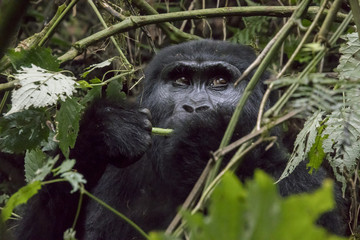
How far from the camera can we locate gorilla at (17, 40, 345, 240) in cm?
234

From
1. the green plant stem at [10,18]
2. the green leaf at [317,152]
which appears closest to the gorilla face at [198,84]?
the green leaf at [317,152]

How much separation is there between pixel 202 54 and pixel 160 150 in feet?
2.29

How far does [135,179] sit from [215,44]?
91 centimetres

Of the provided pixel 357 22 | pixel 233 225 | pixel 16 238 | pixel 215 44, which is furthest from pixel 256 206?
pixel 215 44

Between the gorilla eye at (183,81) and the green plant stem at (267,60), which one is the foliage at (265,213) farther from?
Answer: the gorilla eye at (183,81)

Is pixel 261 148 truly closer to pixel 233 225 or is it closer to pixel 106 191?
pixel 106 191

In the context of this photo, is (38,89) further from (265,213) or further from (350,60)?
(265,213)

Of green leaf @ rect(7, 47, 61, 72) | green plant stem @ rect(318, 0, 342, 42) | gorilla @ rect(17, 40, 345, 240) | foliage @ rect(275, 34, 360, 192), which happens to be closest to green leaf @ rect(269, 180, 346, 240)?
green plant stem @ rect(318, 0, 342, 42)

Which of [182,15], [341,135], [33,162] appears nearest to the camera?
[341,135]

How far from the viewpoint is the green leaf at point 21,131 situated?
220 cm

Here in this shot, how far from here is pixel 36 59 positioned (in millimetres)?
2219

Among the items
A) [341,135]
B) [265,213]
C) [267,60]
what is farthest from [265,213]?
[341,135]

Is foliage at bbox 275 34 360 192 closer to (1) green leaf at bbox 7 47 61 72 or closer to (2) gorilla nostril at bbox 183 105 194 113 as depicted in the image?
(2) gorilla nostril at bbox 183 105 194 113

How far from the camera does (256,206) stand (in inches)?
29.5
